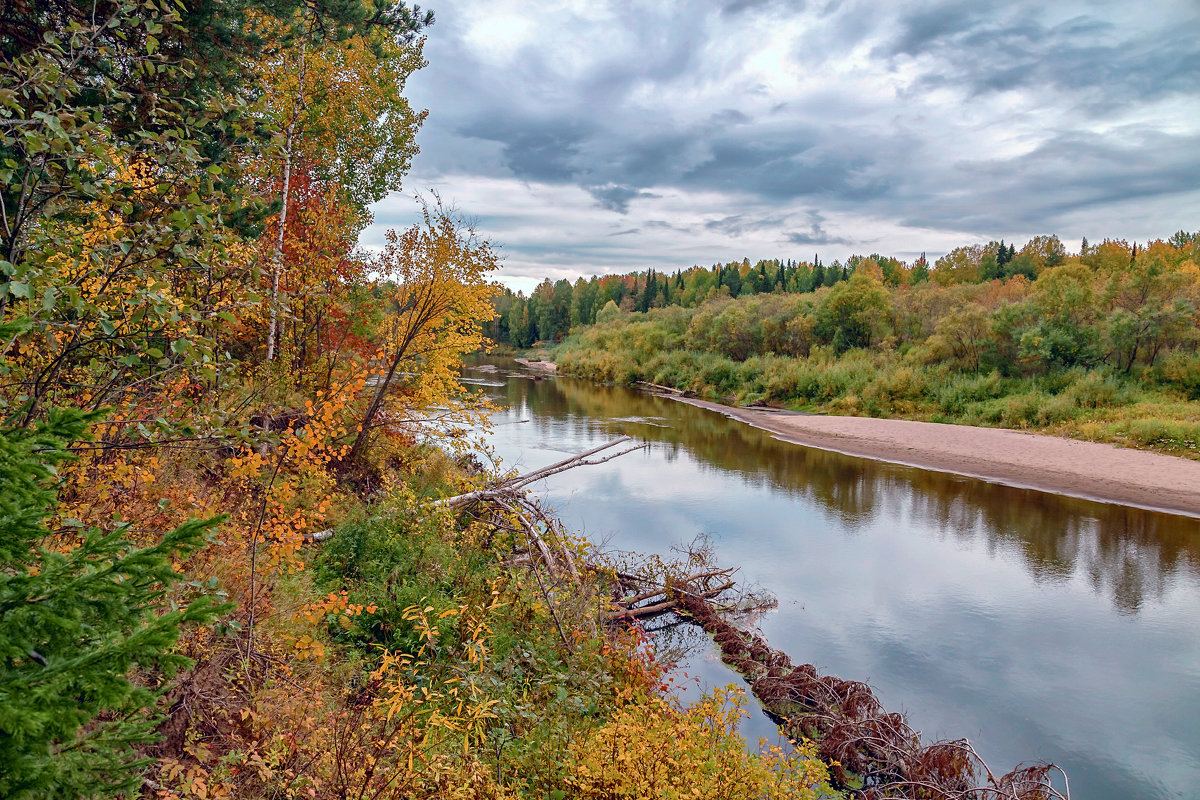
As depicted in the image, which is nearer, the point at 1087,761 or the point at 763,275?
the point at 1087,761

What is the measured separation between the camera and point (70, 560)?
1.65 m

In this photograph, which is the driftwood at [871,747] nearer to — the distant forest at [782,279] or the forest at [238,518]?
the forest at [238,518]

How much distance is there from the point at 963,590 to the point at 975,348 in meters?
24.8

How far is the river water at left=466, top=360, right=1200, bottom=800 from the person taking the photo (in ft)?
26.3

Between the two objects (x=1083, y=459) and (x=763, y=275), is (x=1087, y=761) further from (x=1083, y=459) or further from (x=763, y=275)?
(x=763, y=275)

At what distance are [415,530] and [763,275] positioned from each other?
78521 millimetres

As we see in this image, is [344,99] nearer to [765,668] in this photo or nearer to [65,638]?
[765,668]

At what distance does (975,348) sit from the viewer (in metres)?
32.6

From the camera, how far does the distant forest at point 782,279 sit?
2298 inches

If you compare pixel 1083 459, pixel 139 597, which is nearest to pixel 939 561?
pixel 1083 459

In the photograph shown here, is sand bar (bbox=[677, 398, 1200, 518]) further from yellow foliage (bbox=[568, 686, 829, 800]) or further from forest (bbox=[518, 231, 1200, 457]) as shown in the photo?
yellow foliage (bbox=[568, 686, 829, 800])

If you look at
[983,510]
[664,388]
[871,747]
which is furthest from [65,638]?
[664,388]

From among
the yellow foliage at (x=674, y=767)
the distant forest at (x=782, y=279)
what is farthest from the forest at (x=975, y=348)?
the yellow foliage at (x=674, y=767)

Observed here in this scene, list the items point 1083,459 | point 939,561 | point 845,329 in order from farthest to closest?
1. point 845,329
2. point 1083,459
3. point 939,561
